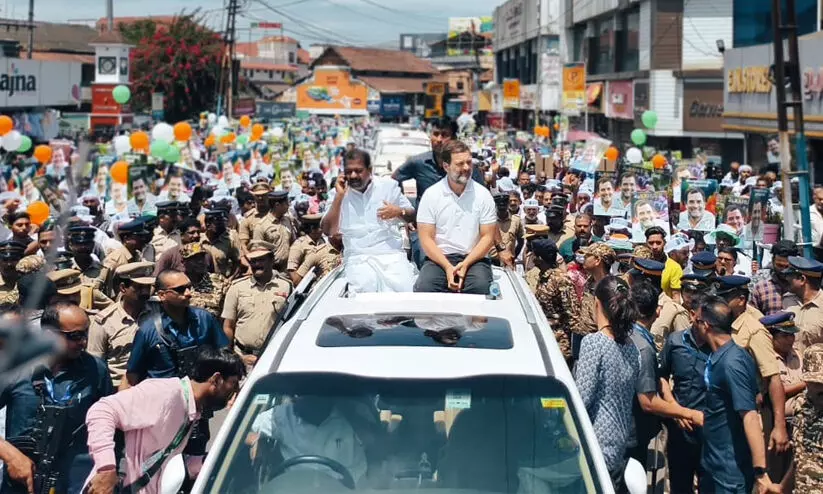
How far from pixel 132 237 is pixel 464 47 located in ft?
425

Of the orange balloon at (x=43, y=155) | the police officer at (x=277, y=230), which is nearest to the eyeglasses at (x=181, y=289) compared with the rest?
the police officer at (x=277, y=230)

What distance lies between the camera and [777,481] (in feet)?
22.3

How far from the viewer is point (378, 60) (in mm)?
103500

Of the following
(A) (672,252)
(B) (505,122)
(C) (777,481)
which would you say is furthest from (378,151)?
(B) (505,122)

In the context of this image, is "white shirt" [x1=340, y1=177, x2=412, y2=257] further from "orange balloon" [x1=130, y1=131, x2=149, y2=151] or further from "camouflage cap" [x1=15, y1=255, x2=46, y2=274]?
"orange balloon" [x1=130, y1=131, x2=149, y2=151]

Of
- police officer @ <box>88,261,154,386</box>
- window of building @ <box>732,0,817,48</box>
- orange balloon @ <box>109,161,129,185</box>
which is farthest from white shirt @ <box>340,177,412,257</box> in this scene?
window of building @ <box>732,0,817,48</box>

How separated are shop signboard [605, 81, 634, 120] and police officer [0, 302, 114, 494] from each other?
36354mm

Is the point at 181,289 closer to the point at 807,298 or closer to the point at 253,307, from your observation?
the point at 253,307

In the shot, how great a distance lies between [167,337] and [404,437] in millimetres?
2651

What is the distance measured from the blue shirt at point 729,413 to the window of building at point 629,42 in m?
36.4

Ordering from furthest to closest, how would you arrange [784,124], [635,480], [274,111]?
[274,111] → [784,124] → [635,480]

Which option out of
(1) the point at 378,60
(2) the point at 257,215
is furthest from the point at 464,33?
(2) the point at 257,215

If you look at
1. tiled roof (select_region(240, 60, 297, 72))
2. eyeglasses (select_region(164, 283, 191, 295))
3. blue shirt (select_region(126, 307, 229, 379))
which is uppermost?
tiled roof (select_region(240, 60, 297, 72))

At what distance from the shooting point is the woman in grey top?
582cm
